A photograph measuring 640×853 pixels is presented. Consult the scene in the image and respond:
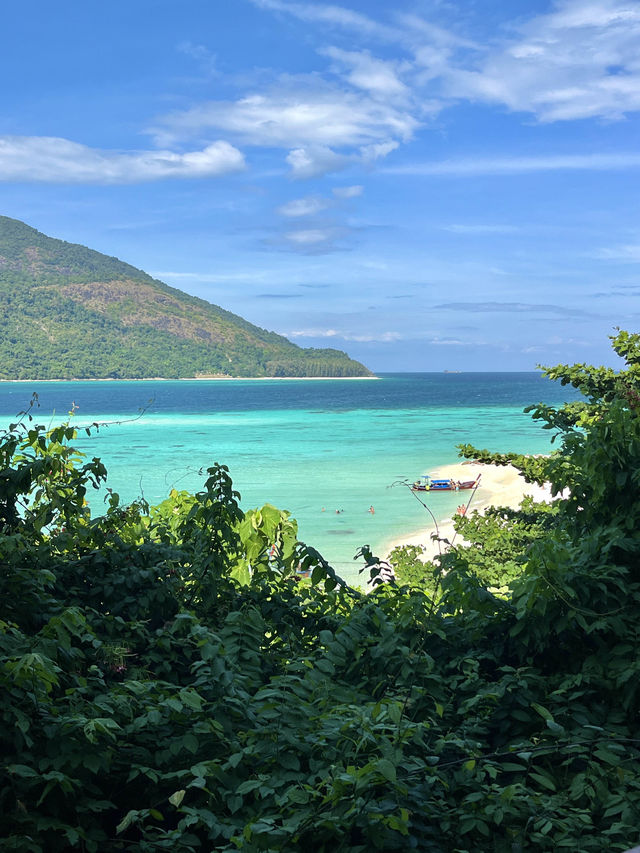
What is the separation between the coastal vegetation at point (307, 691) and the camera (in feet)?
7.80

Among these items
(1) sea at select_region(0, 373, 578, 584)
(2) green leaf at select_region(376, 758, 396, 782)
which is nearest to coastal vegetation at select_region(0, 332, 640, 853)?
(2) green leaf at select_region(376, 758, 396, 782)

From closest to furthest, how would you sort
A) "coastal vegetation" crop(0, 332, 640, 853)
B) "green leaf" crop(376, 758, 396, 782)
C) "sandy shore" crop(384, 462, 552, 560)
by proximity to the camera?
1. "green leaf" crop(376, 758, 396, 782)
2. "coastal vegetation" crop(0, 332, 640, 853)
3. "sandy shore" crop(384, 462, 552, 560)

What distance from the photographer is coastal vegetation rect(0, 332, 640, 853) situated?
93.6 inches

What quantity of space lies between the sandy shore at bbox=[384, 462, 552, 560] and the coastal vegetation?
1857 cm

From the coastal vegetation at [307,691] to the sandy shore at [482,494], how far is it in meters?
18.6

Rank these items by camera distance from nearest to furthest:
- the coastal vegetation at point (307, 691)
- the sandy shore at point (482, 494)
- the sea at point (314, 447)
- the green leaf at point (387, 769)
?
the green leaf at point (387, 769) < the coastal vegetation at point (307, 691) < the sandy shore at point (482, 494) < the sea at point (314, 447)

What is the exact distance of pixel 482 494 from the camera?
131 feet

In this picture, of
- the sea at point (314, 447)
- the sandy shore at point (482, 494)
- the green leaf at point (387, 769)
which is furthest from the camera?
the sea at point (314, 447)

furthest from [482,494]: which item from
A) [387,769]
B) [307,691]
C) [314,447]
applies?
[387,769]

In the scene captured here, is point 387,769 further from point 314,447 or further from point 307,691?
point 314,447

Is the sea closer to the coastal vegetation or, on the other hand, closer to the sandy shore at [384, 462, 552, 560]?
the sandy shore at [384, 462, 552, 560]

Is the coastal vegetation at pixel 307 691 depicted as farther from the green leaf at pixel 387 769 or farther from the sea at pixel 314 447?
the sea at pixel 314 447

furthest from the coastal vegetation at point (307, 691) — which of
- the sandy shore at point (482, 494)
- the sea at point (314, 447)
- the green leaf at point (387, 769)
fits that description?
the sandy shore at point (482, 494)

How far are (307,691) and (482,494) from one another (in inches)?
1490
